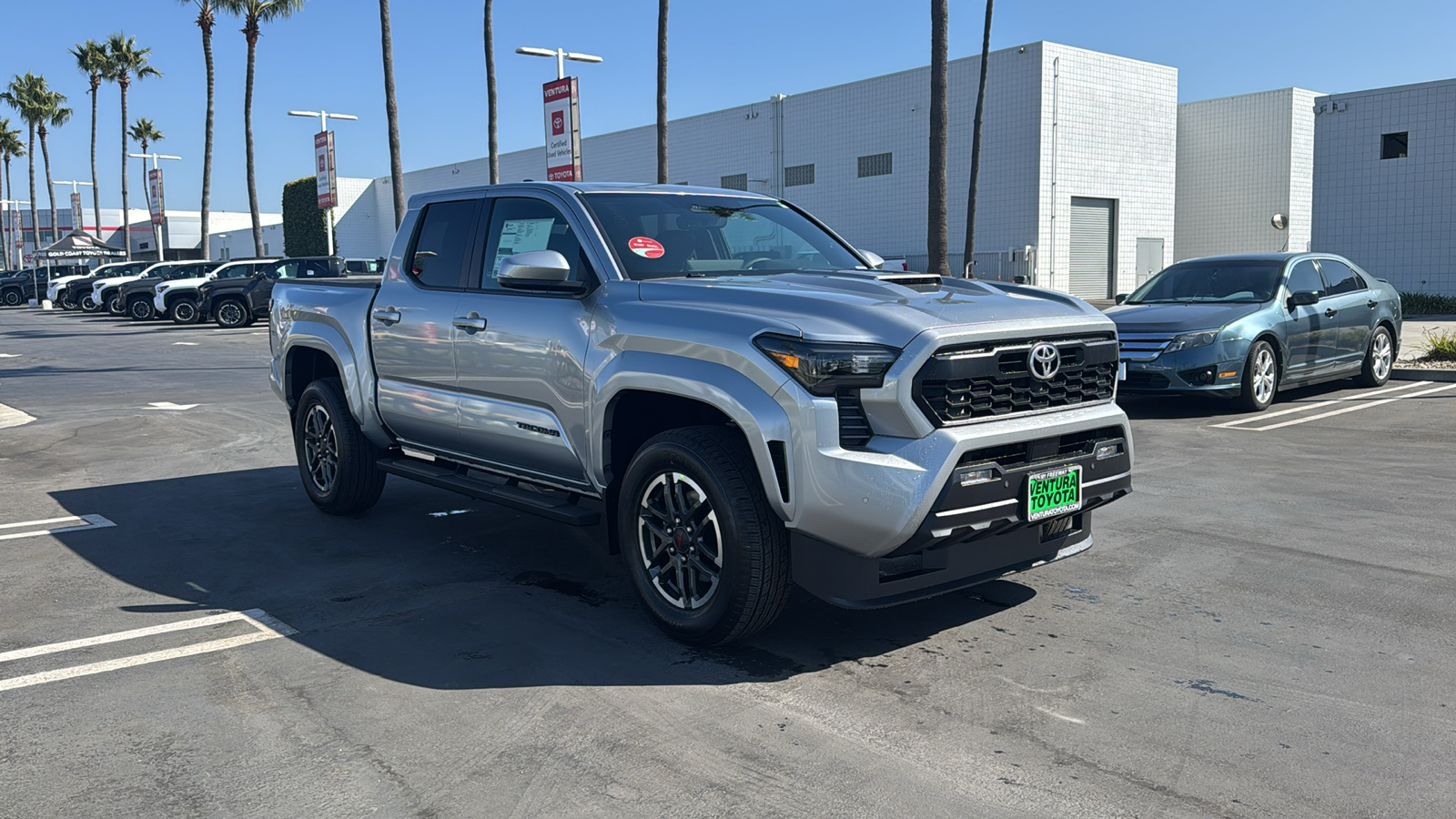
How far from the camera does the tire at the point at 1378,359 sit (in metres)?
13.5

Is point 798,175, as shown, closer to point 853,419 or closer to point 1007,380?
point 1007,380

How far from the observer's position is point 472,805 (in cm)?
344

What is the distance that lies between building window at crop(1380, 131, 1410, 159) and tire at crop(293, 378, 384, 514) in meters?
28.2

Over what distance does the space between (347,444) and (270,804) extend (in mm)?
3938

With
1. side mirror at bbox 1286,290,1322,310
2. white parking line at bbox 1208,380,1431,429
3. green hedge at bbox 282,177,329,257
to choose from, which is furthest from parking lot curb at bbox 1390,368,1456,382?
green hedge at bbox 282,177,329,257

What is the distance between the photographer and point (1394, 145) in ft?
92.7

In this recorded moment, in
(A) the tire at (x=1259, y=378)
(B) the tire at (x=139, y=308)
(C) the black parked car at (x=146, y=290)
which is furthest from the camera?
(B) the tire at (x=139, y=308)

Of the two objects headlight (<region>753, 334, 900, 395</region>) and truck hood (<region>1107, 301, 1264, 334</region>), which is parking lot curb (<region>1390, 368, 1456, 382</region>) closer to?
truck hood (<region>1107, 301, 1264, 334</region>)

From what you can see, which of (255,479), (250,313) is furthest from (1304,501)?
(250,313)

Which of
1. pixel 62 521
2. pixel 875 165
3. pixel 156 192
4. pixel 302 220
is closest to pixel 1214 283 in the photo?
pixel 62 521

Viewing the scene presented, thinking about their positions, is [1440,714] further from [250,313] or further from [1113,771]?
[250,313]

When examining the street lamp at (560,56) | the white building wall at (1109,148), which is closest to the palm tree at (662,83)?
the street lamp at (560,56)

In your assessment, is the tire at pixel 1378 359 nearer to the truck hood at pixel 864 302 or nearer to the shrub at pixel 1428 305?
the truck hood at pixel 864 302

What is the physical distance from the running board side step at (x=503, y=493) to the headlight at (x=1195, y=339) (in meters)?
7.62
